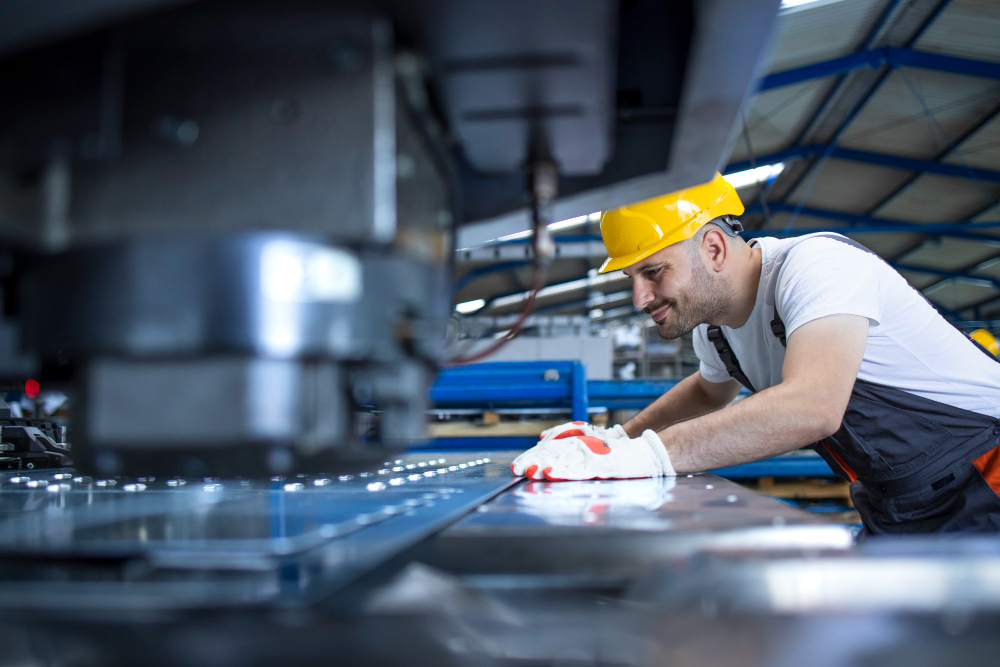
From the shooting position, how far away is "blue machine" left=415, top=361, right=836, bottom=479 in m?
2.91

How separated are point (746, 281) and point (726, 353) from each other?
10.3 inches

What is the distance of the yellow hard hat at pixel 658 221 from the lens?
5.49ft

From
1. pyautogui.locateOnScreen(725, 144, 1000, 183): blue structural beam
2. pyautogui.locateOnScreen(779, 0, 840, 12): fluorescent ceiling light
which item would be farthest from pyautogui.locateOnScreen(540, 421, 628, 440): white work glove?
pyautogui.locateOnScreen(725, 144, 1000, 183): blue structural beam

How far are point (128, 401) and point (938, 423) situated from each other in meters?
1.65

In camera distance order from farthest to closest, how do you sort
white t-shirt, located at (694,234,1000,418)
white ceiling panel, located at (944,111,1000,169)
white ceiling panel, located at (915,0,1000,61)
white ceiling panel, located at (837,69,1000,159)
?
white ceiling panel, located at (944,111,1000,169)
white ceiling panel, located at (837,69,1000,159)
white ceiling panel, located at (915,0,1000,61)
white t-shirt, located at (694,234,1000,418)

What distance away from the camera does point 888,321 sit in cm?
150

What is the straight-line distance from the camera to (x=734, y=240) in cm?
175

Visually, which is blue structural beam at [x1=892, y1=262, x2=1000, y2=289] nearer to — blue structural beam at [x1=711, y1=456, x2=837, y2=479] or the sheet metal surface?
blue structural beam at [x1=711, y1=456, x2=837, y2=479]

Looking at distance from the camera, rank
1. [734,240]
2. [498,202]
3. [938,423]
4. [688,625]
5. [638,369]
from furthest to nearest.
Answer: [638,369], [734,240], [938,423], [498,202], [688,625]

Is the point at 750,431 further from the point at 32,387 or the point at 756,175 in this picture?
the point at 756,175

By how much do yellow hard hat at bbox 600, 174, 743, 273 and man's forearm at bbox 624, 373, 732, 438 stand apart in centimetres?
62

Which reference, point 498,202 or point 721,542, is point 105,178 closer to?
point 498,202

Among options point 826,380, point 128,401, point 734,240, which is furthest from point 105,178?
point 734,240

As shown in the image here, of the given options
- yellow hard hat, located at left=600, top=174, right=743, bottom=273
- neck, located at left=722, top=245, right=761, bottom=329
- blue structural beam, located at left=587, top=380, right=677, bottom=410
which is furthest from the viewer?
blue structural beam, located at left=587, top=380, right=677, bottom=410
